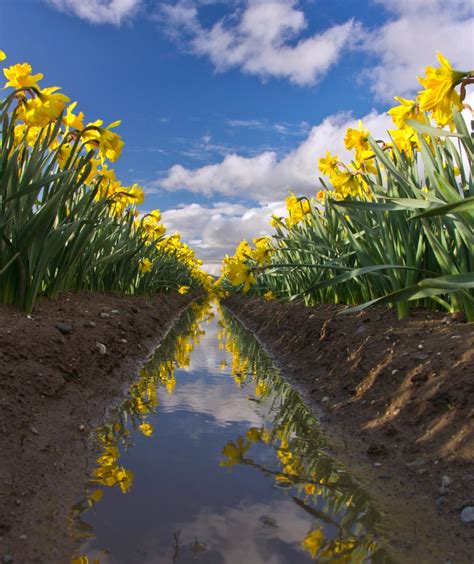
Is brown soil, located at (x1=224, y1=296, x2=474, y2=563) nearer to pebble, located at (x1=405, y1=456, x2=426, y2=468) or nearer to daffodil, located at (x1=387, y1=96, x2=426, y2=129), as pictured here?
pebble, located at (x1=405, y1=456, x2=426, y2=468)

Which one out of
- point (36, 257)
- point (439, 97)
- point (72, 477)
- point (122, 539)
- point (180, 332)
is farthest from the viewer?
point (180, 332)

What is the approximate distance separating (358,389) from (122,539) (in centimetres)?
169

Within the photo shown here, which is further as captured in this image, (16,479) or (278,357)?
(278,357)

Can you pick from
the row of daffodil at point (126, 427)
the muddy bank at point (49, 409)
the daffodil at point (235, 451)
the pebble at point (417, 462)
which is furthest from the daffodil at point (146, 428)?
the pebble at point (417, 462)

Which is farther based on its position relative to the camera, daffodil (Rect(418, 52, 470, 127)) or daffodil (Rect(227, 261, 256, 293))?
daffodil (Rect(227, 261, 256, 293))

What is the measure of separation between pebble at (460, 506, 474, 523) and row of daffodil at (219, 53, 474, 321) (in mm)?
845

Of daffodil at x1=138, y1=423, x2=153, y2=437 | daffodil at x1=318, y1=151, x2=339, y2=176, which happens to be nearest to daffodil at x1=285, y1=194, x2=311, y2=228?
daffodil at x1=318, y1=151, x2=339, y2=176

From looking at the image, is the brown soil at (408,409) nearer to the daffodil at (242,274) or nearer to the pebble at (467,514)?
the pebble at (467,514)

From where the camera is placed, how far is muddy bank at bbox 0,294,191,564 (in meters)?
1.17

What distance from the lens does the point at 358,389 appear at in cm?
251

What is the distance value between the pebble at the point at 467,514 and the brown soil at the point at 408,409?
1 centimetres

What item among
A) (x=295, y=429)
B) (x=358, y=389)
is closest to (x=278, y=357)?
(x=358, y=389)

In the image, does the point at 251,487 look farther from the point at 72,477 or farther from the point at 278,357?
the point at 278,357

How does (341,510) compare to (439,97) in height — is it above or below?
below
